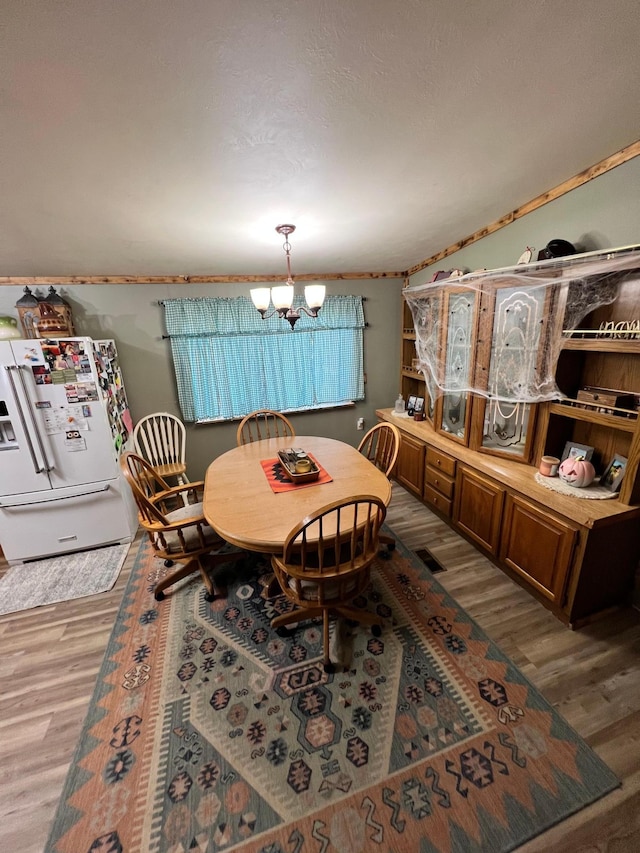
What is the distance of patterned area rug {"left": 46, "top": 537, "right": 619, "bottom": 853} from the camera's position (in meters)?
1.14

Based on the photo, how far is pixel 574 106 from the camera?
4.46ft

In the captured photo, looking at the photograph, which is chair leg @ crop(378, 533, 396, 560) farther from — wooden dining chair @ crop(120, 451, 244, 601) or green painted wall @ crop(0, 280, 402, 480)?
green painted wall @ crop(0, 280, 402, 480)

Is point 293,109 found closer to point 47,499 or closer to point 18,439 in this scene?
point 18,439

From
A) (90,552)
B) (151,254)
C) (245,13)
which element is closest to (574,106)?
(245,13)

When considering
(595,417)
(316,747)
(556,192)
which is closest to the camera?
(316,747)

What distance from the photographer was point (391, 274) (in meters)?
3.67

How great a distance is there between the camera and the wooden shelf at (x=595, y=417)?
1.62 meters

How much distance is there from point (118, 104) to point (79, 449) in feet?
7.12

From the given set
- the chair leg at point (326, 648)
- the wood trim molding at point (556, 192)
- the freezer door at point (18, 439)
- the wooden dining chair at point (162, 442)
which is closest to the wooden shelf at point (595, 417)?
the wood trim molding at point (556, 192)

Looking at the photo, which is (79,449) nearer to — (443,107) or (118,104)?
(118,104)

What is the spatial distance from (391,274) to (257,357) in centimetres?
180

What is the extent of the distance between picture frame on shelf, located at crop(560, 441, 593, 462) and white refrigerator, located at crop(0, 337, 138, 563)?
3.27 meters

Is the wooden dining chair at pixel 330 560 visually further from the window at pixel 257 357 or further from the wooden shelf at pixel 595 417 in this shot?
the window at pixel 257 357

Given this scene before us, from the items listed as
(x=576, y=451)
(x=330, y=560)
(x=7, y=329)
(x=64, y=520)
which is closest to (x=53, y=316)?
(x=7, y=329)
